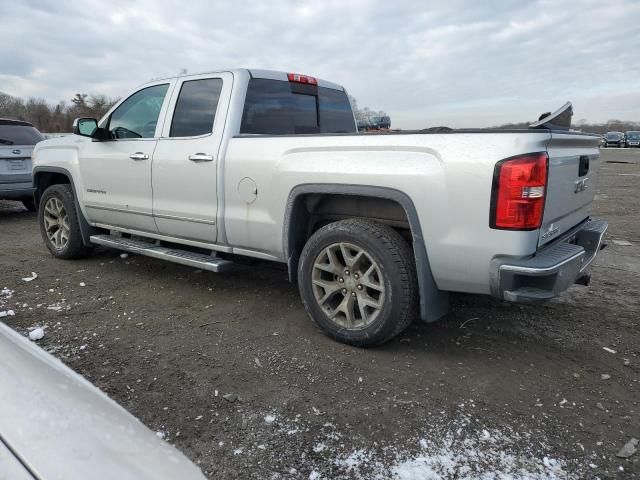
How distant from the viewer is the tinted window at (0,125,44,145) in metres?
8.14

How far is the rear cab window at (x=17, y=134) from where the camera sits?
26.7ft

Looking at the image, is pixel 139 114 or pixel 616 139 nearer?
pixel 139 114

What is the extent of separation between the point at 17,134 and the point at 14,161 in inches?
24.8

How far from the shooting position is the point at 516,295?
260 cm

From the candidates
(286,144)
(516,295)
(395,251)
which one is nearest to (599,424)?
(516,295)

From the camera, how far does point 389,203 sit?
317cm

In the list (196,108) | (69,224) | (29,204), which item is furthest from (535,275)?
(29,204)

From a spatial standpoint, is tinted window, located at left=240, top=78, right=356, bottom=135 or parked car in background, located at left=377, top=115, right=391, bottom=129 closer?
tinted window, located at left=240, top=78, right=356, bottom=135

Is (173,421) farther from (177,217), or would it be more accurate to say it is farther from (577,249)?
(577,249)

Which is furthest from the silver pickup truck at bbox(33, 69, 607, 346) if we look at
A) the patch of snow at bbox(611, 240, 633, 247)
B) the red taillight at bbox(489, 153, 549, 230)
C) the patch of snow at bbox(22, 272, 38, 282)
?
the patch of snow at bbox(611, 240, 633, 247)

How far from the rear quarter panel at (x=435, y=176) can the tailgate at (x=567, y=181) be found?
0.19m

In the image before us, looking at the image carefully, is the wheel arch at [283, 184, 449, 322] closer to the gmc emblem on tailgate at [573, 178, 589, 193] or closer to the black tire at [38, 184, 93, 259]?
the gmc emblem on tailgate at [573, 178, 589, 193]

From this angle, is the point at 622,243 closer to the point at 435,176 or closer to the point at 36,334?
the point at 435,176

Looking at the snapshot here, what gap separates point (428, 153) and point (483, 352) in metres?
1.46
